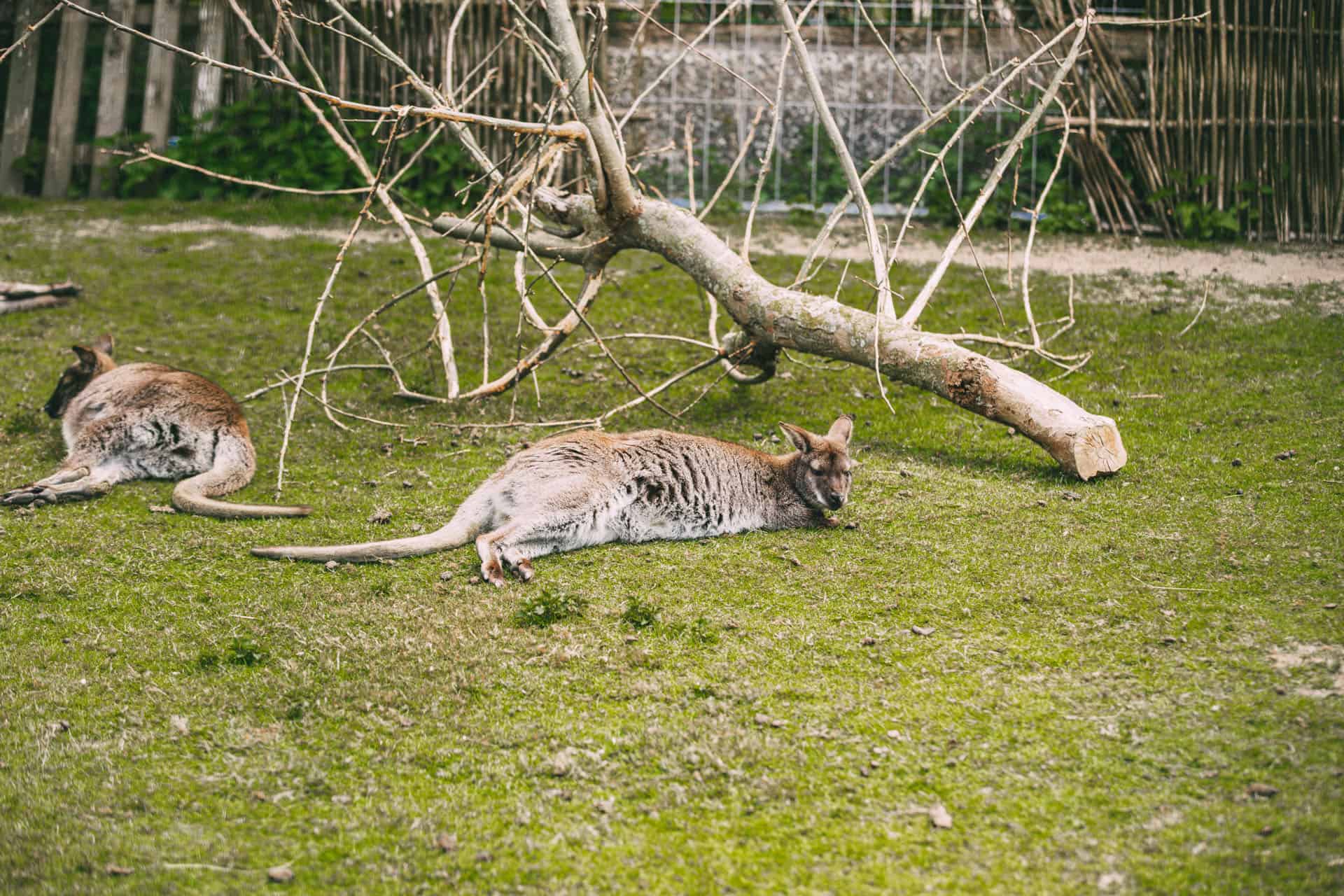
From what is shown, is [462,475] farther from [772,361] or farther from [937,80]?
[937,80]

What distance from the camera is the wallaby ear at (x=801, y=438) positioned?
6.13 meters

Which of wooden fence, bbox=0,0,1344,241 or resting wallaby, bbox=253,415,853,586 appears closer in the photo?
resting wallaby, bbox=253,415,853,586

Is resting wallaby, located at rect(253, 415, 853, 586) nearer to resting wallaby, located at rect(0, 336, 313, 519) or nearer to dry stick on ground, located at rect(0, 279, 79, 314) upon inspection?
resting wallaby, located at rect(0, 336, 313, 519)

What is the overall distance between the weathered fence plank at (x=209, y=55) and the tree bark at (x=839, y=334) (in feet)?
17.3

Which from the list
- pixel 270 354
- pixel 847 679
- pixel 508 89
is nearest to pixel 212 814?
pixel 847 679

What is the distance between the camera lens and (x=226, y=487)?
649 cm

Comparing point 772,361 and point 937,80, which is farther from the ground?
point 937,80

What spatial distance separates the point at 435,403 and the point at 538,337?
1.15 metres

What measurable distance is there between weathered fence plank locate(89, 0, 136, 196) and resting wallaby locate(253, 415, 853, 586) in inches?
332

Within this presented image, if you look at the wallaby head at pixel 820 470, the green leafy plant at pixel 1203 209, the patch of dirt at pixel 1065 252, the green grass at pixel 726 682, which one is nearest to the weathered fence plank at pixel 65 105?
the patch of dirt at pixel 1065 252

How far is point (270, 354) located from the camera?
8602 mm

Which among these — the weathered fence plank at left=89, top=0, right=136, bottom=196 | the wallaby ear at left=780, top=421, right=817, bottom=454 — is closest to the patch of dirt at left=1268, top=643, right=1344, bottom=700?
the wallaby ear at left=780, top=421, right=817, bottom=454

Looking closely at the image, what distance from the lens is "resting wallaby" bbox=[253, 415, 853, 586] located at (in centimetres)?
548

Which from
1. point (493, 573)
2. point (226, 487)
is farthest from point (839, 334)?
point (226, 487)
